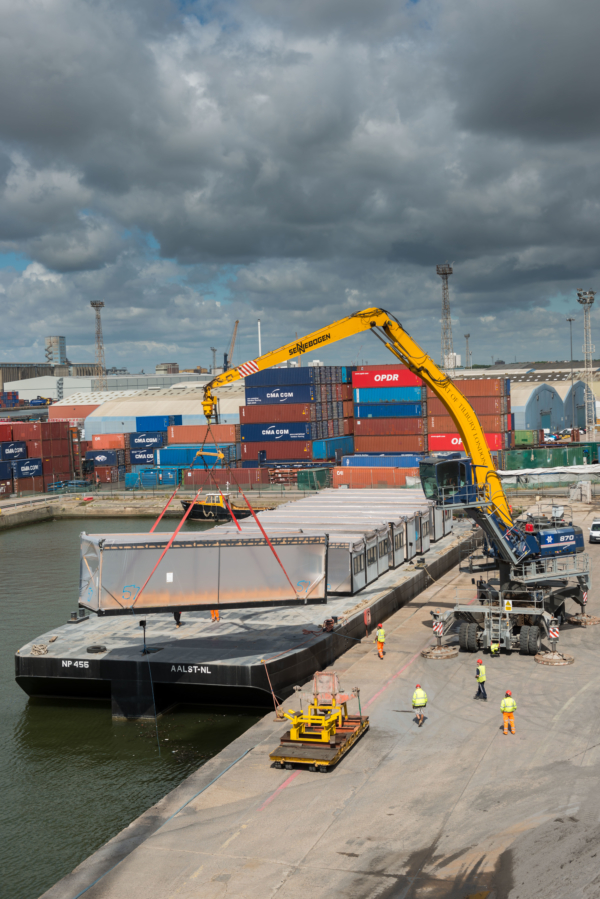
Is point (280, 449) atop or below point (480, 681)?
atop

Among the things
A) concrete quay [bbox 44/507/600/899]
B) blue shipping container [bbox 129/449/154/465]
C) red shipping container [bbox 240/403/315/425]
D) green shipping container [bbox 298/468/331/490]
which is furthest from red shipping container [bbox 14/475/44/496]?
concrete quay [bbox 44/507/600/899]

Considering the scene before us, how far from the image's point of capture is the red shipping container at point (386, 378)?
74.1 meters

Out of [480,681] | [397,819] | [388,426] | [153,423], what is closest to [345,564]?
[480,681]

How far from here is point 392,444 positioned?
7519cm

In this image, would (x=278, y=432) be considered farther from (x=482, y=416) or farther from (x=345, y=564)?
(x=345, y=564)

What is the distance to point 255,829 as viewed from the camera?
14.9m

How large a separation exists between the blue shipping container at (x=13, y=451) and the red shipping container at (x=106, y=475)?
8.81 m

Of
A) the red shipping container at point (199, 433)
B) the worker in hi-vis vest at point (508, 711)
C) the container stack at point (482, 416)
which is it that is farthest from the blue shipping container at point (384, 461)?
the worker in hi-vis vest at point (508, 711)

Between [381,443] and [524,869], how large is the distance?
2491 inches

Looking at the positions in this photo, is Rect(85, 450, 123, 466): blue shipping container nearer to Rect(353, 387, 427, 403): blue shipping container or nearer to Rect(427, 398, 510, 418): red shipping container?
Rect(353, 387, 427, 403): blue shipping container

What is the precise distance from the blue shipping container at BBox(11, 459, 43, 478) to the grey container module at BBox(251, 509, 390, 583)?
5060cm

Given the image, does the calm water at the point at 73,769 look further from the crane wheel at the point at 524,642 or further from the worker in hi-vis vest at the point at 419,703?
the crane wheel at the point at 524,642

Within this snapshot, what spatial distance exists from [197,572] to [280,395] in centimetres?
5314

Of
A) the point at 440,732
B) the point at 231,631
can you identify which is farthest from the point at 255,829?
the point at 231,631
